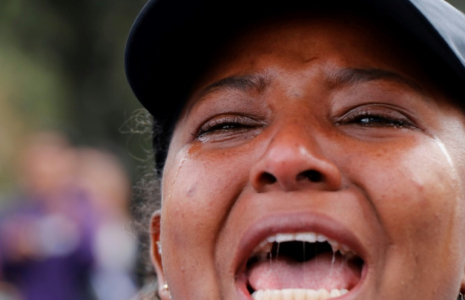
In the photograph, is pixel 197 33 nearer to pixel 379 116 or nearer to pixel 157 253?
pixel 379 116

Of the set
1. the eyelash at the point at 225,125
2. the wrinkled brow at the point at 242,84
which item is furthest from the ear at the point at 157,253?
the wrinkled brow at the point at 242,84

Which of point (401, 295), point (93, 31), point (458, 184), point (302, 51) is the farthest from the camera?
point (93, 31)

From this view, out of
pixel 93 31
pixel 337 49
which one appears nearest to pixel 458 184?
pixel 337 49

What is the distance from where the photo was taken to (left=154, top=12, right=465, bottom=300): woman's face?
168 cm

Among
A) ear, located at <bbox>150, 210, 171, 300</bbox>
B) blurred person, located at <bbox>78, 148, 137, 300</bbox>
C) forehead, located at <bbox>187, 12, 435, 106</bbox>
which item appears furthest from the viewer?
blurred person, located at <bbox>78, 148, 137, 300</bbox>

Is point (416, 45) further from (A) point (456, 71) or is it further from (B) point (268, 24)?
(B) point (268, 24)

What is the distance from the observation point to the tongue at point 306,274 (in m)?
1.74

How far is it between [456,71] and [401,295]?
67 centimetres

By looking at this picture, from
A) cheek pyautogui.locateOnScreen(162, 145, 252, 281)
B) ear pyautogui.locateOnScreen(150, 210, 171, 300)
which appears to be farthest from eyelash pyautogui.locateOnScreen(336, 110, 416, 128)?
ear pyautogui.locateOnScreen(150, 210, 171, 300)

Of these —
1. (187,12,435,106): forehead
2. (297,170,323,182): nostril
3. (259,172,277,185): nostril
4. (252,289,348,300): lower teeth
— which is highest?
(187,12,435,106): forehead

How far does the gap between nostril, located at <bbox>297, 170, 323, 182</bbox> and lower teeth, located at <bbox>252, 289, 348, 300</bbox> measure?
30 centimetres

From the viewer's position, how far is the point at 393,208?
167 cm

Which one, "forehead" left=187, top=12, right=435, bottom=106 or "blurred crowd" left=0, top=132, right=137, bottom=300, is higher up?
"forehead" left=187, top=12, right=435, bottom=106

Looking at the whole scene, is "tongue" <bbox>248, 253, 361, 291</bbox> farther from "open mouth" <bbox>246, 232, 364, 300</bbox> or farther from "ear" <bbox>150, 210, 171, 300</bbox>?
"ear" <bbox>150, 210, 171, 300</bbox>
